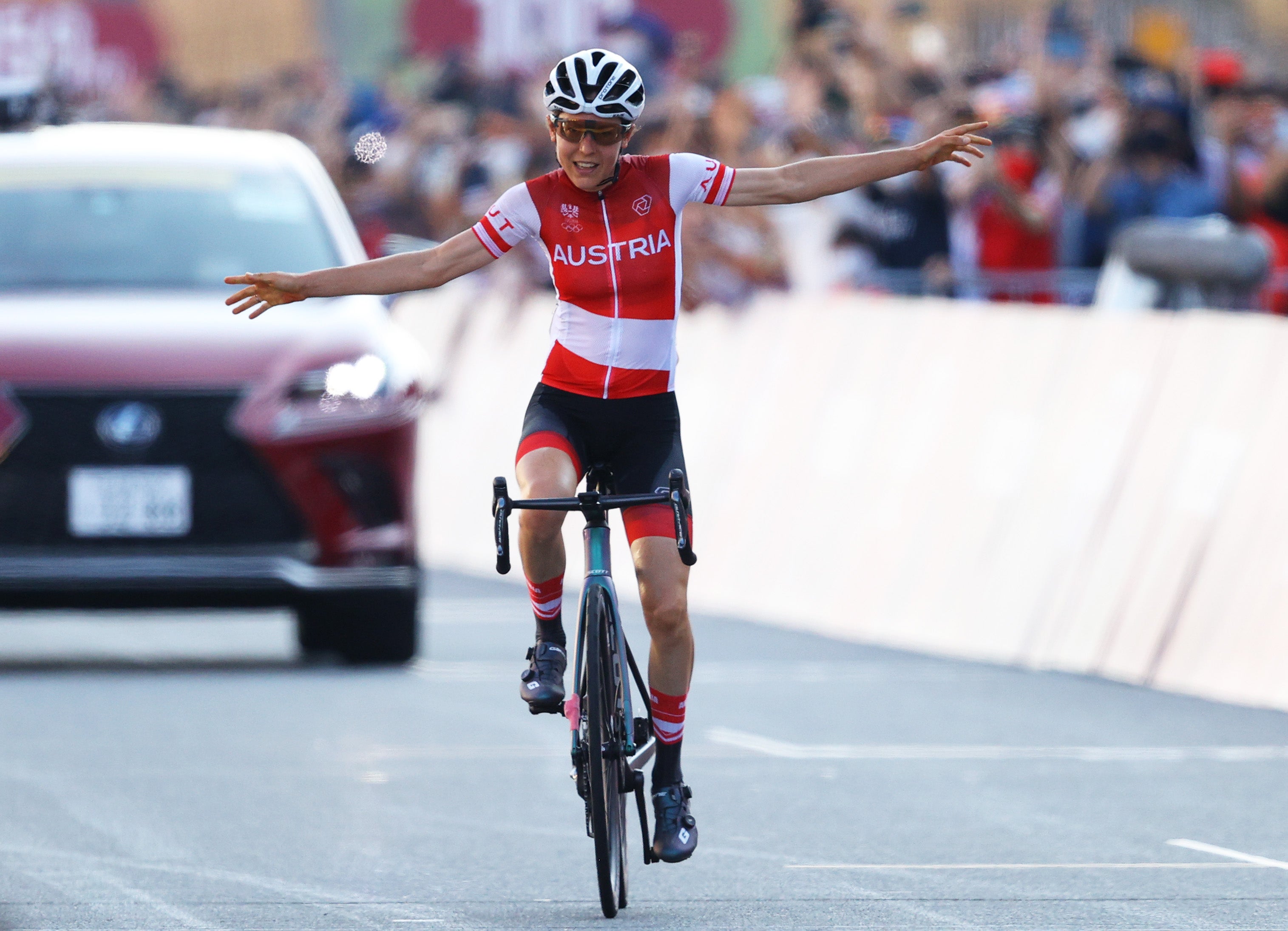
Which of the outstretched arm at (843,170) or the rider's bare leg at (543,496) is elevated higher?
the outstretched arm at (843,170)

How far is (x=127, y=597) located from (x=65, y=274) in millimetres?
1696

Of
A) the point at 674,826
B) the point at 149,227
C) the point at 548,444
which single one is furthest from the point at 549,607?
the point at 149,227

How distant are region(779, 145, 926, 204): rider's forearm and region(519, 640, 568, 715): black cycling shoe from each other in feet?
4.43

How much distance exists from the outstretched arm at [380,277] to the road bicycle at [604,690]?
0.61 metres

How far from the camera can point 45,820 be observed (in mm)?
8984

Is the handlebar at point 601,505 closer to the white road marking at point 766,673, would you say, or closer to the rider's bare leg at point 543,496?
the rider's bare leg at point 543,496

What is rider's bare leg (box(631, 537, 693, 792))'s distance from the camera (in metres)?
7.73

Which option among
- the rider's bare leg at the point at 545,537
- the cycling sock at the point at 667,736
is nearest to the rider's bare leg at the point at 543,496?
the rider's bare leg at the point at 545,537

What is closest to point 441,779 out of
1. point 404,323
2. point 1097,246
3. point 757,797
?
point 757,797

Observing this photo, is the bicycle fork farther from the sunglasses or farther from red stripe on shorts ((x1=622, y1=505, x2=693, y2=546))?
the sunglasses

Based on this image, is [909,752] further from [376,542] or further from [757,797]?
[376,542]

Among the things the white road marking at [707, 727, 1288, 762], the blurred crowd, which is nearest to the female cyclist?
the white road marking at [707, 727, 1288, 762]

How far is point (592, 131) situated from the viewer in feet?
24.9

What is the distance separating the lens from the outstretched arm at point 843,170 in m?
7.51
